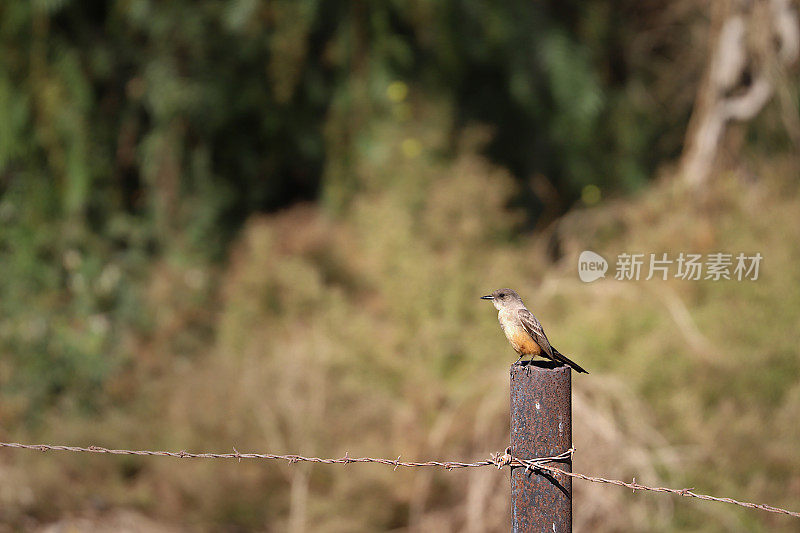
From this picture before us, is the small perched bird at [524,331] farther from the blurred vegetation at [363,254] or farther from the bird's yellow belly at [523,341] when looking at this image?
the blurred vegetation at [363,254]

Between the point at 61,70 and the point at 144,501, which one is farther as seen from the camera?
the point at 61,70

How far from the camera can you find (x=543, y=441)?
67.3 inches

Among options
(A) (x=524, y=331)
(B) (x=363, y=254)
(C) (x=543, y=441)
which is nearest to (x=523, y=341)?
(A) (x=524, y=331)

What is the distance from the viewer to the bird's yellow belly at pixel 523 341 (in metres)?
1.90

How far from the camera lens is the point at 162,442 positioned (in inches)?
171

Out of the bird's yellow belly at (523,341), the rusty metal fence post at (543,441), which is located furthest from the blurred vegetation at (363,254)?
the rusty metal fence post at (543,441)

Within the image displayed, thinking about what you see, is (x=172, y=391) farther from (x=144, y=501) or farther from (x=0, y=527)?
(x=0, y=527)

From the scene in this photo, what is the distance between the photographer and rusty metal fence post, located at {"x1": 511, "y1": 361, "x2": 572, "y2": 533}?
1703 mm

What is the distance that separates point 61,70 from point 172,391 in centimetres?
235

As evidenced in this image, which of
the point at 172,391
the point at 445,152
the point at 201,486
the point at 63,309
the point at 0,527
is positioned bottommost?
the point at 0,527

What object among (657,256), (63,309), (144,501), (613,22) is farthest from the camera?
(613,22)

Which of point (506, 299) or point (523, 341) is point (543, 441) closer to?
point (523, 341)

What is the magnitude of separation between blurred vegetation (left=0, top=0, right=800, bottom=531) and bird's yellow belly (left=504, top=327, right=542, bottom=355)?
1793mm

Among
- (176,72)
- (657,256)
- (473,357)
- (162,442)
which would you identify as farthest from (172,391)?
(657,256)
